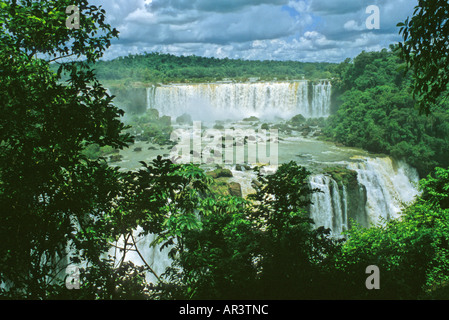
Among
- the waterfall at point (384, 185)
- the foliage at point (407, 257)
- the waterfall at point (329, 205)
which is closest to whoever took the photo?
the foliage at point (407, 257)

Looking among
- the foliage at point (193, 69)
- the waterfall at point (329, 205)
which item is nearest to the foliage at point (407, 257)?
the waterfall at point (329, 205)

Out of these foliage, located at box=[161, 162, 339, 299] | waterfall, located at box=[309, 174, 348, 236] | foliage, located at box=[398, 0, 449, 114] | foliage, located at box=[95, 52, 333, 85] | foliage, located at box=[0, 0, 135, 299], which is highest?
foliage, located at box=[95, 52, 333, 85]

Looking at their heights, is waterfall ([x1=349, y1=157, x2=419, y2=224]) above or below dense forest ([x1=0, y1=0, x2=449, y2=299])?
below

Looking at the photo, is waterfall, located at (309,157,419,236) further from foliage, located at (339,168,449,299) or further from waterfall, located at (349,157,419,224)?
foliage, located at (339,168,449,299)

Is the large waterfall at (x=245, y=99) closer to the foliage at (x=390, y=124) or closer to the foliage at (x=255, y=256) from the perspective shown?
the foliage at (x=390, y=124)

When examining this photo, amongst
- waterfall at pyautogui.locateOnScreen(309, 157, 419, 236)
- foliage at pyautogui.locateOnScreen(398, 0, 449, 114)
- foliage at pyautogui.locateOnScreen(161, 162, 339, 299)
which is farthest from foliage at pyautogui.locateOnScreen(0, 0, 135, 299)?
waterfall at pyautogui.locateOnScreen(309, 157, 419, 236)

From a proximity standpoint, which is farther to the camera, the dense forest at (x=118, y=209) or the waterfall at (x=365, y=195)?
the waterfall at (x=365, y=195)

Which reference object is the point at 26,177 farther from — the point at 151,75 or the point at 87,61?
the point at 151,75

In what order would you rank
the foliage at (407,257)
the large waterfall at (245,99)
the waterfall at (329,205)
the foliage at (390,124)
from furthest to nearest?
the large waterfall at (245,99), the foliage at (390,124), the waterfall at (329,205), the foliage at (407,257)

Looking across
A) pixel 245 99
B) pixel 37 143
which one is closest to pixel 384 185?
pixel 37 143
